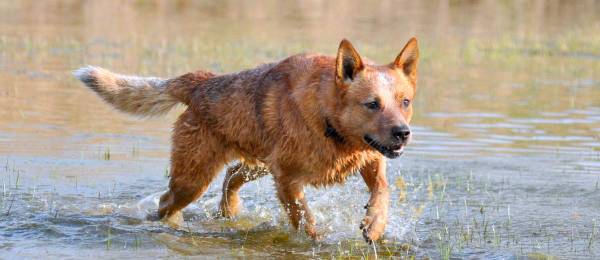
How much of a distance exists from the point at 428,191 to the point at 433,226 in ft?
4.04

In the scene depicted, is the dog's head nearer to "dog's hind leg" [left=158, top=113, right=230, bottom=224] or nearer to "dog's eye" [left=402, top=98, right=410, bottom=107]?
"dog's eye" [left=402, top=98, right=410, bottom=107]

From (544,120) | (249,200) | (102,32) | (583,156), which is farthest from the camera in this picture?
(102,32)

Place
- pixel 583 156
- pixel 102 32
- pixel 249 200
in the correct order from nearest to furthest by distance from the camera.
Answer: pixel 249 200
pixel 583 156
pixel 102 32

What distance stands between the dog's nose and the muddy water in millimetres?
1010

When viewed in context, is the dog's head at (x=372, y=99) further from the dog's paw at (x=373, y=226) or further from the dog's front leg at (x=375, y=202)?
the dog's paw at (x=373, y=226)

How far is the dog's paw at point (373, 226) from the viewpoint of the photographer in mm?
7094

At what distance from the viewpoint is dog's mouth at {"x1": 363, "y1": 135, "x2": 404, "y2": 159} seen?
21.7 feet

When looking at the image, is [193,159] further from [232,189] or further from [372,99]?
[372,99]

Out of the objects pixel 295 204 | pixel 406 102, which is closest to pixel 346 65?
pixel 406 102

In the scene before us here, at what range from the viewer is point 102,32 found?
846 inches

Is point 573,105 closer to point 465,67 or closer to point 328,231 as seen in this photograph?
point 465,67

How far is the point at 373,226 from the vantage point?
281 inches

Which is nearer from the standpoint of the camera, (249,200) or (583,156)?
(249,200)

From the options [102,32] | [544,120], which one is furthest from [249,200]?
[102,32]
